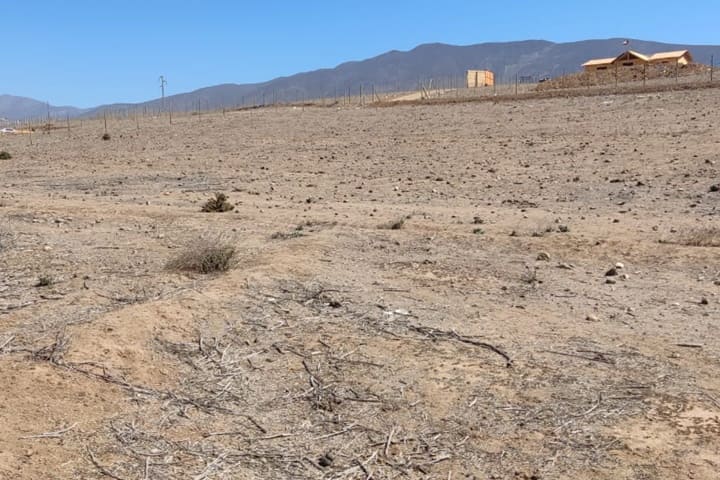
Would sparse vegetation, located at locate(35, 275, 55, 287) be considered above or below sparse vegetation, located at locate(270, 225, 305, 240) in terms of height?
below

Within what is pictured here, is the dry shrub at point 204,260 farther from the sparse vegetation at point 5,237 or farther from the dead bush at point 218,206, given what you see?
the dead bush at point 218,206

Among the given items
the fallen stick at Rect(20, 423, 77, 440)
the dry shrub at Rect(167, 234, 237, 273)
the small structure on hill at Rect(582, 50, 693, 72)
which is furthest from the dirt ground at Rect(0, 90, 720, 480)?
the small structure on hill at Rect(582, 50, 693, 72)

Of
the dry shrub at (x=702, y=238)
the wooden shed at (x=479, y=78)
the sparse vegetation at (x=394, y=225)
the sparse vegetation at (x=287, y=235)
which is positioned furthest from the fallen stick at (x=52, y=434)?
Answer: the wooden shed at (x=479, y=78)

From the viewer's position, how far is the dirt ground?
3945 millimetres

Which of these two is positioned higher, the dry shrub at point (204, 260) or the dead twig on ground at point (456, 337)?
the dry shrub at point (204, 260)

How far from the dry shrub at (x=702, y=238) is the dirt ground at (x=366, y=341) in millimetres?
38

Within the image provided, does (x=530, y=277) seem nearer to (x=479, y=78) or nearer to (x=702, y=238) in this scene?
(x=702, y=238)

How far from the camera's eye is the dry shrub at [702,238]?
27.8 ft

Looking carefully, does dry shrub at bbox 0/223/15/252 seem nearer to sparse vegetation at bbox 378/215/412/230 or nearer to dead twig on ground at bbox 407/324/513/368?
sparse vegetation at bbox 378/215/412/230

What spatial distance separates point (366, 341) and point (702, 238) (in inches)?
202

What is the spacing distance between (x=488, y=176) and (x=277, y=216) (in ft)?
20.9

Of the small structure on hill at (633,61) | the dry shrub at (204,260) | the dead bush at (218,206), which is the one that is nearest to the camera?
the dry shrub at (204,260)

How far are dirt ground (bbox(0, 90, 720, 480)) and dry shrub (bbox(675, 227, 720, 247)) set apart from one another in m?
0.04

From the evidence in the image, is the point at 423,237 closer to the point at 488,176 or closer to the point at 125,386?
the point at 125,386
